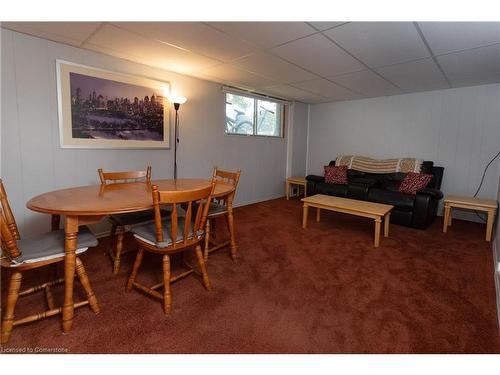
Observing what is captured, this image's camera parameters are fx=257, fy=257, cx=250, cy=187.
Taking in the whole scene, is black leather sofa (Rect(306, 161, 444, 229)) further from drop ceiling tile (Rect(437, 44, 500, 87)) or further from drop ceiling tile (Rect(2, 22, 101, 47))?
drop ceiling tile (Rect(2, 22, 101, 47))

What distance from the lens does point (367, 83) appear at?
365 centimetres

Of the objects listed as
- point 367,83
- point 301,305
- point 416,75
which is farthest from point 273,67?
point 301,305

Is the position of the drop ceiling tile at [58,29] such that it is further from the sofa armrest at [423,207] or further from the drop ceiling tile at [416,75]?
the sofa armrest at [423,207]

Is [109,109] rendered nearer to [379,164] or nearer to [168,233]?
[168,233]

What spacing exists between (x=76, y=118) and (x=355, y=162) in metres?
4.22

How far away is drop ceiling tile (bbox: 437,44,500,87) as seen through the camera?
96.1 inches

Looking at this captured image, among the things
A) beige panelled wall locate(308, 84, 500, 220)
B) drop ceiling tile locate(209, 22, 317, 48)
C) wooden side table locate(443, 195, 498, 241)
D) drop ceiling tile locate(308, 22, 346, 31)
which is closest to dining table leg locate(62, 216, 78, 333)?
drop ceiling tile locate(209, 22, 317, 48)

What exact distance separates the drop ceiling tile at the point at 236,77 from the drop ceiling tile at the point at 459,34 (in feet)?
6.22

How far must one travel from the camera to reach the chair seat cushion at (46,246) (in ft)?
4.50

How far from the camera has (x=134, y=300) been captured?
174 centimetres

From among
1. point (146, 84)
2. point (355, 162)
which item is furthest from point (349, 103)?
point (146, 84)

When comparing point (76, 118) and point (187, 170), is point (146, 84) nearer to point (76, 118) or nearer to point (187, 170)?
point (76, 118)

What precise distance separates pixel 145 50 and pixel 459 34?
2754mm

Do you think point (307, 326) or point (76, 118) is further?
point (76, 118)
